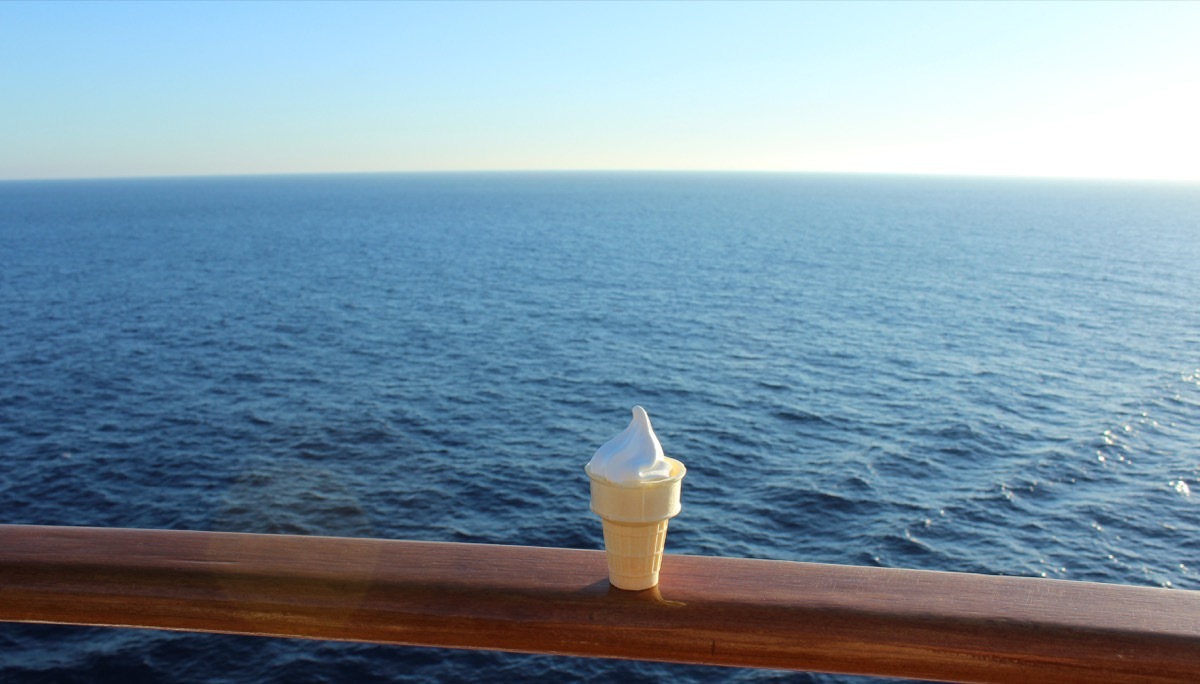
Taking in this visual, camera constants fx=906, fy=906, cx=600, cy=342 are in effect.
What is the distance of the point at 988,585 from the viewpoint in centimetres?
219

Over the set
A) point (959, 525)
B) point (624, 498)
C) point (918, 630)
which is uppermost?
point (624, 498)

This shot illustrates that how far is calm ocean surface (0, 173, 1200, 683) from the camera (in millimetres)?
26359

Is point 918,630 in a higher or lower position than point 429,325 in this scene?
higher

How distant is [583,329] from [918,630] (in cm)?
5374

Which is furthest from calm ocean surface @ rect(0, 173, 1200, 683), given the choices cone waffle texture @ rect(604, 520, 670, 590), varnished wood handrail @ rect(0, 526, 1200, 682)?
cone waffle texture @ rect(604, 520, 670, 590)

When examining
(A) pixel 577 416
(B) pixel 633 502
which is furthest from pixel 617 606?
(A) pixel 577 416

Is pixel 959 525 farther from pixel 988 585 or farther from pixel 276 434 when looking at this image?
pixel 988 585

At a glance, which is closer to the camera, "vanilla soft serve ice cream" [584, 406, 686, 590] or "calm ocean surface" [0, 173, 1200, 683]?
"vanilla soft serve ice cream" [584, 406, 686, 590]

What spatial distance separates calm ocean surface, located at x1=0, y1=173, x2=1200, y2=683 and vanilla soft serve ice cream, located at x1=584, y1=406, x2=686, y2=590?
19.7 m

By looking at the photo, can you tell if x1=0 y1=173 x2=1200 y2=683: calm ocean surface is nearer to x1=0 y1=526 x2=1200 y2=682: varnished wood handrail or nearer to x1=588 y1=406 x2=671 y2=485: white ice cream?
x1=0 y1=526 x2=1200 y2=682: varnished wood handrail

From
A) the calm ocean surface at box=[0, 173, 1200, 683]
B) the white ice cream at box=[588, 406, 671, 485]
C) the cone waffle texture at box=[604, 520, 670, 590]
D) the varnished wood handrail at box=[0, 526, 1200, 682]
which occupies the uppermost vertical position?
the white ice cream at box=[588, 406, 671, 485]

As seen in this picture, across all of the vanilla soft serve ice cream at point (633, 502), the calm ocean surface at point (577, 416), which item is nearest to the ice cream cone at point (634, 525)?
the vanilla soft serve ice cream at point (633, 502)

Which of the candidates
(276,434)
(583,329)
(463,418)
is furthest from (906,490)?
(583,329)

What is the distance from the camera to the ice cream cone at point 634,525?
2.14 m
